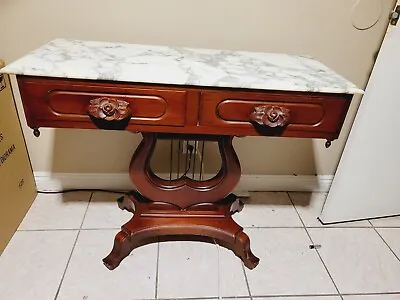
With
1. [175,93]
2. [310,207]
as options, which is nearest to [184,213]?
[175,93]

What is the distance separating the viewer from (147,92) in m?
0.98

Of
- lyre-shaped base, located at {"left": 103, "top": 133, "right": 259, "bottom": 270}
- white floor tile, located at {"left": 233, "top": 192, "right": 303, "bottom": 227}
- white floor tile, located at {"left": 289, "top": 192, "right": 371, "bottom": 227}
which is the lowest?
white floor tile, located at {"left": 289, "top": 192, "right": 371, "bottom": 227}

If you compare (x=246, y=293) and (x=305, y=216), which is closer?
(x=246, y=293)

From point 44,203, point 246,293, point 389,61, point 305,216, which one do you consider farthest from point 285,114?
point 44,203

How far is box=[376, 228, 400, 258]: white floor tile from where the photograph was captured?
1.53 meters

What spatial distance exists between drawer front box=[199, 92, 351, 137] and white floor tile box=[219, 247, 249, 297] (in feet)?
1.93

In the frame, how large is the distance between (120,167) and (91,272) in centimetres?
54

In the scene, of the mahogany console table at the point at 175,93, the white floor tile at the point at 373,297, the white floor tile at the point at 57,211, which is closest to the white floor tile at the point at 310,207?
the white floor tile at the point at 373,297

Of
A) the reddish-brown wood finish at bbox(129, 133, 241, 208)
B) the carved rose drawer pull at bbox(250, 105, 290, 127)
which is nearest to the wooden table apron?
the carved rose drawer pull at bbox(250, 105, 290, 127)

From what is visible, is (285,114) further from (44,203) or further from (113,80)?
(44,203)

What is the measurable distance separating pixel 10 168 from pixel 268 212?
117 cm

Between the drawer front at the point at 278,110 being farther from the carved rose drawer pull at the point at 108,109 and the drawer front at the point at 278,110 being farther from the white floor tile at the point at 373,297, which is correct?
the white floor tile at the point at 373,297

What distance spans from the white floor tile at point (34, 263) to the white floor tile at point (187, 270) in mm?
383

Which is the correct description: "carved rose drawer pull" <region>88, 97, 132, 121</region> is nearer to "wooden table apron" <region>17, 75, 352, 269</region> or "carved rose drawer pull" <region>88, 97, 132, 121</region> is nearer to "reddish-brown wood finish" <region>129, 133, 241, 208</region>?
"wooden table apron" <region>17, 75, 352, 269</region>
